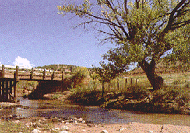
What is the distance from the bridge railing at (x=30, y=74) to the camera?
2083cm

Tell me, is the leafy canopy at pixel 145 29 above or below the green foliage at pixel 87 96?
above

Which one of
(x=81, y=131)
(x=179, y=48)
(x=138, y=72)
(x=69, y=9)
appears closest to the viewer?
(x=81, y=131)

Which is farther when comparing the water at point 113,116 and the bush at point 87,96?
the bush at point 87,96

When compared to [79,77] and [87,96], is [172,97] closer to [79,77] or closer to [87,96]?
[87,96]

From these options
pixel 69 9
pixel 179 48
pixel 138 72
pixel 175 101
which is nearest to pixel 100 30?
pixel 69 9

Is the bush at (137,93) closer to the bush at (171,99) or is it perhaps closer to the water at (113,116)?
the bush at (171,99)

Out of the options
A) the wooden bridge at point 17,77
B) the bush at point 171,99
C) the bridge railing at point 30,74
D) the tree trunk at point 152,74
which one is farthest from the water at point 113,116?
the wooden bridge at point 17,77

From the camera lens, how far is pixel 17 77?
21625 millimetres

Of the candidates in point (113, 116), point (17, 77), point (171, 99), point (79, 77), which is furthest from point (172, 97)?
point (17, 77)

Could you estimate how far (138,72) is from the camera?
114ft

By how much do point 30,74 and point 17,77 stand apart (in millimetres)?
2590

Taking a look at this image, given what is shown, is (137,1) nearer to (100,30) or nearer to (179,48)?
(100,30)

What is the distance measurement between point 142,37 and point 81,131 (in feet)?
30.9

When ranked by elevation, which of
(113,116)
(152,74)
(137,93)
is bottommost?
(113,116)
